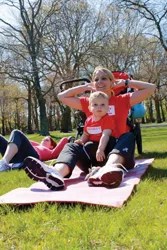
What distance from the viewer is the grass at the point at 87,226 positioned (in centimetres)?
223

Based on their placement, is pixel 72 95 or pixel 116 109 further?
pixel 72 95

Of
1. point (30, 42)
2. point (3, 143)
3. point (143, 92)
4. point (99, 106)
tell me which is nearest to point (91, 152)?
point (99, 106)

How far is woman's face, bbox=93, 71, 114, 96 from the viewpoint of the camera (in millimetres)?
4805

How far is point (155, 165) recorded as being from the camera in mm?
5672

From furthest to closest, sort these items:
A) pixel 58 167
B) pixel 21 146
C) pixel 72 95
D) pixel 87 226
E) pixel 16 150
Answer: pixel 21 146 → pixel 16 150 → pixel 72 95 → pixel 58 167 → pixel 87 226

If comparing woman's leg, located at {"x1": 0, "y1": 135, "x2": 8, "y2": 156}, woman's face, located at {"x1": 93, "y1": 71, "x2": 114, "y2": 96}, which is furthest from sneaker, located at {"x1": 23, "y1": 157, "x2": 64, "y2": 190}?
woman's leg, located at {"x1": 0, "y1": 135, "x2": 8, "y2": 156}

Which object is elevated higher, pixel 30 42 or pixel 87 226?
pixel 30 42

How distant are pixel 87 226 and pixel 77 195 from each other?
740mm

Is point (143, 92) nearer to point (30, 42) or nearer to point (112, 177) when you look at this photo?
point (112, 177)

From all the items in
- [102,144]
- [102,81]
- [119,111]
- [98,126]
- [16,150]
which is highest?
[102,81]

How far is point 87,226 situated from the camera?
2.53 m

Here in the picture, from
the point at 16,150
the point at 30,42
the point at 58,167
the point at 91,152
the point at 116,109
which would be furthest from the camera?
the point at 30,42

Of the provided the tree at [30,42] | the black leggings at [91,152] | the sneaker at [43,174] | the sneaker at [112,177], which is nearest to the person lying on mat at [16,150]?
the black leggings at [91,152]

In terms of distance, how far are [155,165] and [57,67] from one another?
82.1ft
